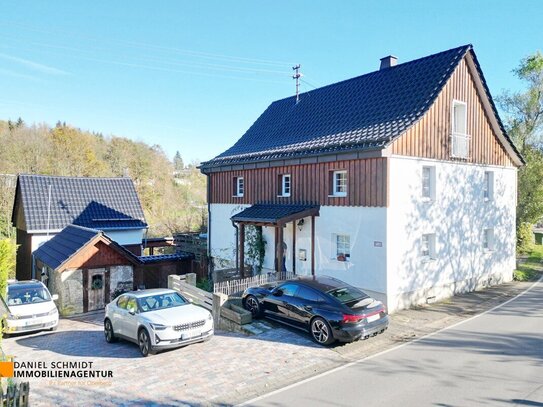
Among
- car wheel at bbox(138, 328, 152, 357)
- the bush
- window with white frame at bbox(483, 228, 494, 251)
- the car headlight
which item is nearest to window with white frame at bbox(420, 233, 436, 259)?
window with white frame at bbox(483, 228, 494, 251)

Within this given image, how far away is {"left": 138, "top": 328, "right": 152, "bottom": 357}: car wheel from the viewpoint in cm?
1077

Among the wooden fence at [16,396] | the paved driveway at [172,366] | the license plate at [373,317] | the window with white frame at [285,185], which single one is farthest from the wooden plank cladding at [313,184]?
the wooden fence at [16,396]

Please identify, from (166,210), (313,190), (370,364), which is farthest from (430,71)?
(166,210)

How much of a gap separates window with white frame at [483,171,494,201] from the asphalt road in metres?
8.83

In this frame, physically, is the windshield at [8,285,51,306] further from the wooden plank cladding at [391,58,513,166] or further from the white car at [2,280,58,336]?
the wooden plank cladding at [391,58,513,166]

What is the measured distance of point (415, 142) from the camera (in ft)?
51.0

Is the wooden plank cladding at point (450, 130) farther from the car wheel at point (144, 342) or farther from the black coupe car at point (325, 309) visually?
the car wheel at point (144, 342)

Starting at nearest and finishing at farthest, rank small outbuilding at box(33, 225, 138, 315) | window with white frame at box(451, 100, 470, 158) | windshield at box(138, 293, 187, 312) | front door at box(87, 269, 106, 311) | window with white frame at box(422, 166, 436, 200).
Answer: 1. windshield at box(138, 293, 187, 312)
2. window with white frame at box(422, 166, 436, 200)
3. small outbuilding at box(33, 225, 138, 315)
4. window with white frame at box(451, 100, 470, 158)
5. front door at box(87, 269, 106, 311)

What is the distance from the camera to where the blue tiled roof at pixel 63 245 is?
1730cm

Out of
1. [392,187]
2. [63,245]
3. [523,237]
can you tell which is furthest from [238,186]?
[523,237]

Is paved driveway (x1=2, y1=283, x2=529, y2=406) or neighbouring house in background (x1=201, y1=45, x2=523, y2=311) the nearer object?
paved driveway (x1=2, y1=283, x2=529, y2=406)

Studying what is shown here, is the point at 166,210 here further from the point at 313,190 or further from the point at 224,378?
the point at 224,378

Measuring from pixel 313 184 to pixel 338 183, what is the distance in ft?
3.61

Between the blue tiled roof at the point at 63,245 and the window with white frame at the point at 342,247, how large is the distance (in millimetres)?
9907
